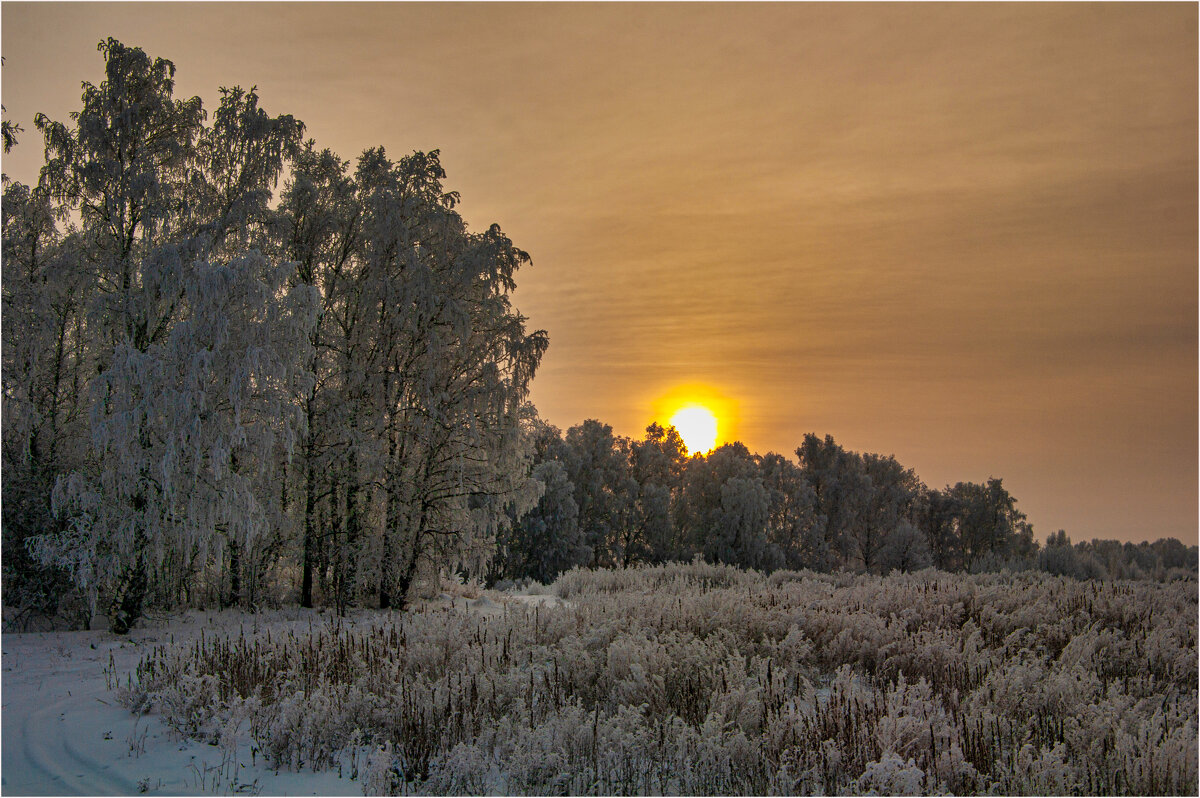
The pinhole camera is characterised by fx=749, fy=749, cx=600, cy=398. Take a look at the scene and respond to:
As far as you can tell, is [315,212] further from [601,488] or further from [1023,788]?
[601,488]

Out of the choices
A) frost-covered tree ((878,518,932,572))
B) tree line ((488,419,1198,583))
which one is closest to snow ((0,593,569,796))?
tree line ((488,419,1198,583))

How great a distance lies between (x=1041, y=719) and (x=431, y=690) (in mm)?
5719

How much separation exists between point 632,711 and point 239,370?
974 centimetres

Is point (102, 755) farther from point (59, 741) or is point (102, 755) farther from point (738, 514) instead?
point (738, 514)

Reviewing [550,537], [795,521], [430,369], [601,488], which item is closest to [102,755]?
[430,369]

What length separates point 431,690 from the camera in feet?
24.5

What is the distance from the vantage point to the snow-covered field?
236 inches

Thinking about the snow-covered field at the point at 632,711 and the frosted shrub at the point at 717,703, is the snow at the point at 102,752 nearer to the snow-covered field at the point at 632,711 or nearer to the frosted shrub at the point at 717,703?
the snow-covered field at the point at 632,711

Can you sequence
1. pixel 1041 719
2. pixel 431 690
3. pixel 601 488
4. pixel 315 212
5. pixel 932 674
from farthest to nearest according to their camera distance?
pixel 601 488 < pixel 315 212 < pixel 932 674 < pixel 431 690 < pixel 1041 719

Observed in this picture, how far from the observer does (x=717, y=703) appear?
23.1 ft

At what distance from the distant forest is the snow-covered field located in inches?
136

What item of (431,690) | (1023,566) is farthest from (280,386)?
(1023,566)

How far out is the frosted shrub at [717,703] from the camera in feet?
19.6

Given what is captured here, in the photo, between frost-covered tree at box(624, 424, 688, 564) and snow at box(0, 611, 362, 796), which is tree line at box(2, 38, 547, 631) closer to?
snow at box(0, 611, 362, 796)
